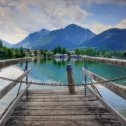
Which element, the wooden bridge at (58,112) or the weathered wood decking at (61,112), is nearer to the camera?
→ the wooden bridge at (58,112)

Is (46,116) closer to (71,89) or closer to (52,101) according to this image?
(52,101)

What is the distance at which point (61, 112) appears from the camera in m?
8.34

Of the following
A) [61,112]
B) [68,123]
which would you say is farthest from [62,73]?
[68,123]

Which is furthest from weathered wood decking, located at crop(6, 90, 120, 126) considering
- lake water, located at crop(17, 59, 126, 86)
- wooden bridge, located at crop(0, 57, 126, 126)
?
lake water, located at crop(17, 59, 126, 86)

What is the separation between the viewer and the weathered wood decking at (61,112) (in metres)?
7.18

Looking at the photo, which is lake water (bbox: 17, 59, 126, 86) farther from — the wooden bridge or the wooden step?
the wooden step

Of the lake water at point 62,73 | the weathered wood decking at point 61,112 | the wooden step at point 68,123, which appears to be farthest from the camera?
the lake water at point 62,73

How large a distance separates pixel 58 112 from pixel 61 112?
80mm

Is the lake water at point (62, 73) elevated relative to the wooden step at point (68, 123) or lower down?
lower down

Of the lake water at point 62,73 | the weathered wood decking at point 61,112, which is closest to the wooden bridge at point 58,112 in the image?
the weathered wood decking at point 61,112

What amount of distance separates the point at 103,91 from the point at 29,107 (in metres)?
19.1

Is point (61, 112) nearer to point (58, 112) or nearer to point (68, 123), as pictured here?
point (58, 112)

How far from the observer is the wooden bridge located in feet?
23.0

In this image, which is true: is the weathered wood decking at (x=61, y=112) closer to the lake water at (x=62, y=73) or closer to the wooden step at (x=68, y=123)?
the wooden step at (x=68, y=123)
